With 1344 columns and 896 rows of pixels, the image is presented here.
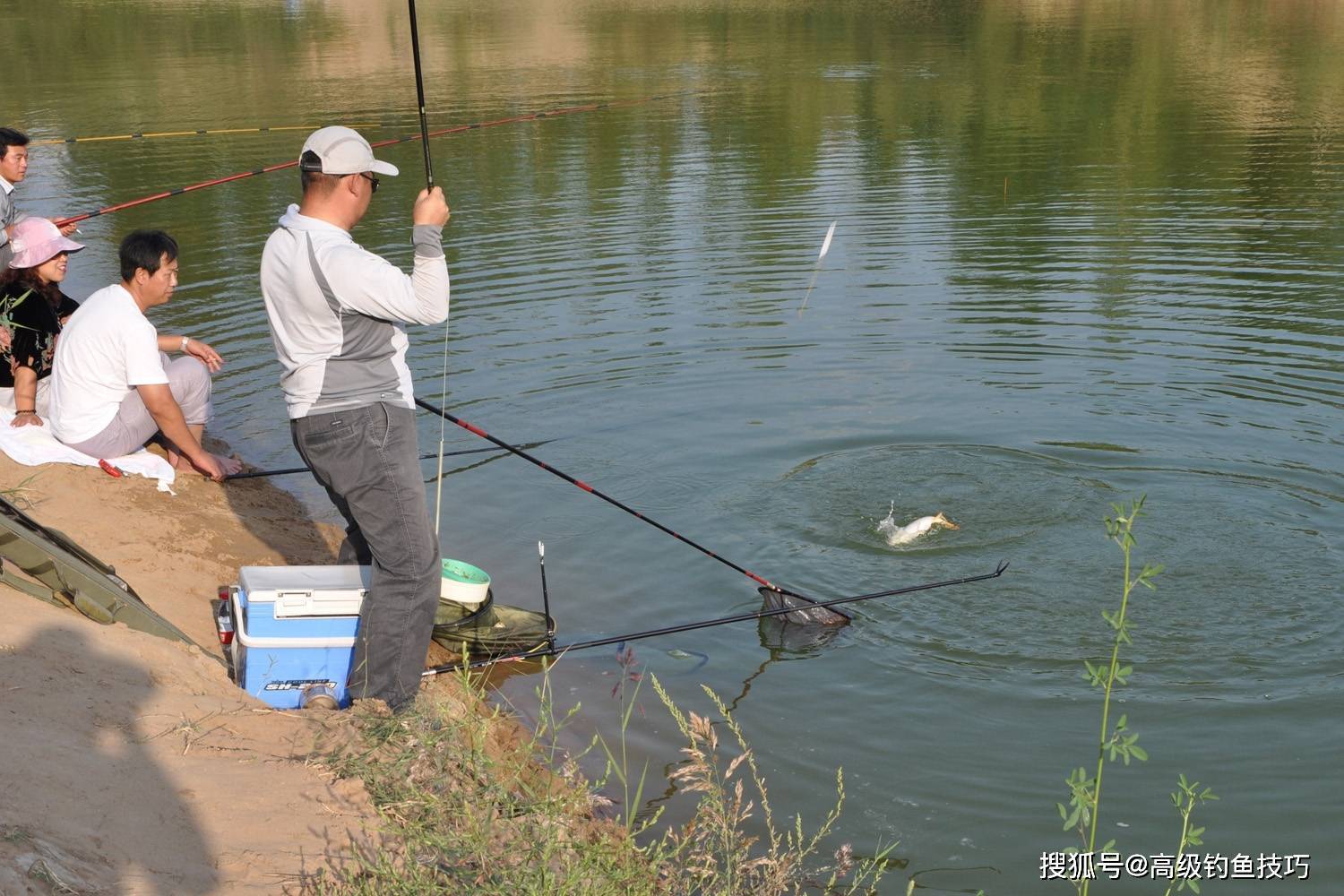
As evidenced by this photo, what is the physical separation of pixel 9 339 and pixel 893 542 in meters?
4.74

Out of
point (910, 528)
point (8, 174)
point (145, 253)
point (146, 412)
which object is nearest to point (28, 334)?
point (146, 412)

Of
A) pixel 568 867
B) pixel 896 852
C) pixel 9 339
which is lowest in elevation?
pixel 896 852

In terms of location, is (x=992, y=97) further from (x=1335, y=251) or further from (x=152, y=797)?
(x=152, y=797)

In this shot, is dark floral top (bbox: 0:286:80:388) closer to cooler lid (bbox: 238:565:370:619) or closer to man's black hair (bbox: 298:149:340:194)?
cooler lid (bbox: 238:565:370:619)

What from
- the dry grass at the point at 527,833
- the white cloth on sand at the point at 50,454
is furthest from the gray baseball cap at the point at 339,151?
the white cloth on sand at the point at 50,454

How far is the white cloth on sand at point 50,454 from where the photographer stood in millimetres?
6762

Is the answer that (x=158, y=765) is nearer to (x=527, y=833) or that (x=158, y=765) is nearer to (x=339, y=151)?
(x=527, y=833)

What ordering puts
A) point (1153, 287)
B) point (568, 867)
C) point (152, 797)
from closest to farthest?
point (568, 867), point (152, 797), point (1153, 287)

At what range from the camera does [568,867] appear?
12.0 feet

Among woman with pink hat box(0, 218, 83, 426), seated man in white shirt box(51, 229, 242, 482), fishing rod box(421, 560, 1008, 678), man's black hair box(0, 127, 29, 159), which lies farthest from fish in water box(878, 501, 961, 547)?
man's black hair box(0, 127, 29, 159)

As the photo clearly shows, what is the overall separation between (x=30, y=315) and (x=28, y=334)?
0.10m

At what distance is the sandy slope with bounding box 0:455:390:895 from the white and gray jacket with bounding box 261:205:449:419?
1.08 meters

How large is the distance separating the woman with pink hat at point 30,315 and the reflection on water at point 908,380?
170 centimetres

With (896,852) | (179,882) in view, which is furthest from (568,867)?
(896,852)
